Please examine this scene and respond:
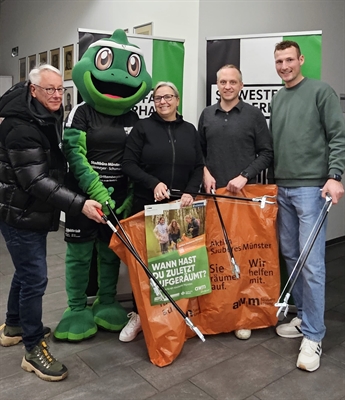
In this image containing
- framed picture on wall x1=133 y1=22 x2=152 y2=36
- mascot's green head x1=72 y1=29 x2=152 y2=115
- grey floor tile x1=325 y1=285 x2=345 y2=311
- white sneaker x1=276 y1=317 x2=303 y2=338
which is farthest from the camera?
framed picture on wall x1=133 y1=22 x2=152 y2=36

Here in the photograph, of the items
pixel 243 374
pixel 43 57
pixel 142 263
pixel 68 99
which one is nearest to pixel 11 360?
pixel 142 263

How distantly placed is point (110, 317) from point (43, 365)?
1.69 feet

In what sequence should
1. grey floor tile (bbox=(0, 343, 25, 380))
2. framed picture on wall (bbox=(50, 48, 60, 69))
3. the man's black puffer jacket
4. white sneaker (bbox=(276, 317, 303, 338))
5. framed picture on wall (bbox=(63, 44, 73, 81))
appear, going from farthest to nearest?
framed picture on wall (bbox=(50, 48, 60, 69)) → framed picture on wall (bbox=(63, 44, 73, 81)) → white sneaker (bbox=(276, 317, 303, 338)) → grey floor tile (bbox=(0, 343, 25, 380)) → the man's black puffer jacket

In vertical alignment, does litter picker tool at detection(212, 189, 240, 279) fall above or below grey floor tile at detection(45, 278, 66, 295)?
above

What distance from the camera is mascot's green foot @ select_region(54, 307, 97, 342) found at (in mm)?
2297

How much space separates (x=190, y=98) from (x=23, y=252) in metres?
1.62

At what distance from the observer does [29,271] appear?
6.30ft

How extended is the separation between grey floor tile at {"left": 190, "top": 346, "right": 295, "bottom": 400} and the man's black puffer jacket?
0.98 metres

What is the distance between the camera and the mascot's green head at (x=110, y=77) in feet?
7.03

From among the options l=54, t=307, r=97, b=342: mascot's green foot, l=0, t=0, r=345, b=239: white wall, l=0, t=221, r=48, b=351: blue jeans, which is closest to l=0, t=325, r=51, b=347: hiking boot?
l=54, t=307, r=97, b=342: mascot's green foot

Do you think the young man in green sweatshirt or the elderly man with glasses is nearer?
the elderly man with glasses

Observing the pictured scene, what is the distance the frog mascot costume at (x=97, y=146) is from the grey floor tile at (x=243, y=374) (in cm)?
66

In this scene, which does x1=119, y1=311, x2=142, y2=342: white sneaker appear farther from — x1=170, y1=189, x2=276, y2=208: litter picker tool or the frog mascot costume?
x1=170, y1=189, x2=276, y2=208: litter picker tool

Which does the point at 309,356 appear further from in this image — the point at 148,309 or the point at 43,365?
the point at 43,365
